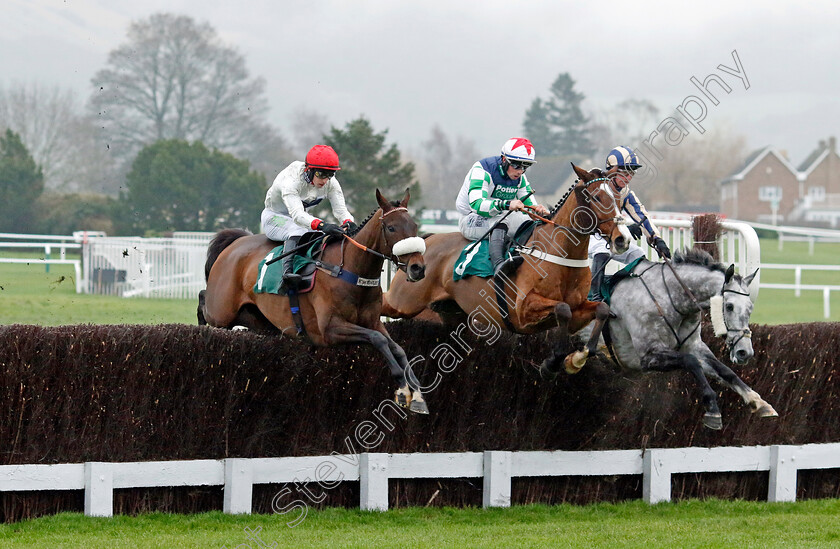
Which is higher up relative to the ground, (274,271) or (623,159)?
(623,159)

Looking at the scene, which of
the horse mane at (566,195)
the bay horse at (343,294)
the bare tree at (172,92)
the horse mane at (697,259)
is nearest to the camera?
the bay horse at (343,294)

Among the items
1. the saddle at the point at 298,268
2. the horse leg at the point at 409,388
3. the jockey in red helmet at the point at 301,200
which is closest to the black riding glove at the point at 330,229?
the jockey in red helmet at the point at 301,200

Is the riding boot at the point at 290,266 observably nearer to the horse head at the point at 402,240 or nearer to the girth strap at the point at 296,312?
the girth strap at the point at 296,312

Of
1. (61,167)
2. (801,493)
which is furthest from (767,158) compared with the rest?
(801,493)

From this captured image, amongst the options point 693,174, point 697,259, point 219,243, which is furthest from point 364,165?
point 693,174

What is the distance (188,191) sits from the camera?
26.0 m

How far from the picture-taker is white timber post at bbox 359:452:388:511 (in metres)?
6.43

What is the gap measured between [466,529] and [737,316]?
219cm

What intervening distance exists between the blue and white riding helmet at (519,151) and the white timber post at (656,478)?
87.4 inches

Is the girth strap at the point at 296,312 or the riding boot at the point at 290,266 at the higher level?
the riding boot at the point at 290,266

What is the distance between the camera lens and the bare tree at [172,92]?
36781mm

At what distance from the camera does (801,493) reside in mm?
7672

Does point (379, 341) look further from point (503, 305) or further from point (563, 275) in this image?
point (563, 275)

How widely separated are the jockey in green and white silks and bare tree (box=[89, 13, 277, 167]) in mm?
29777
